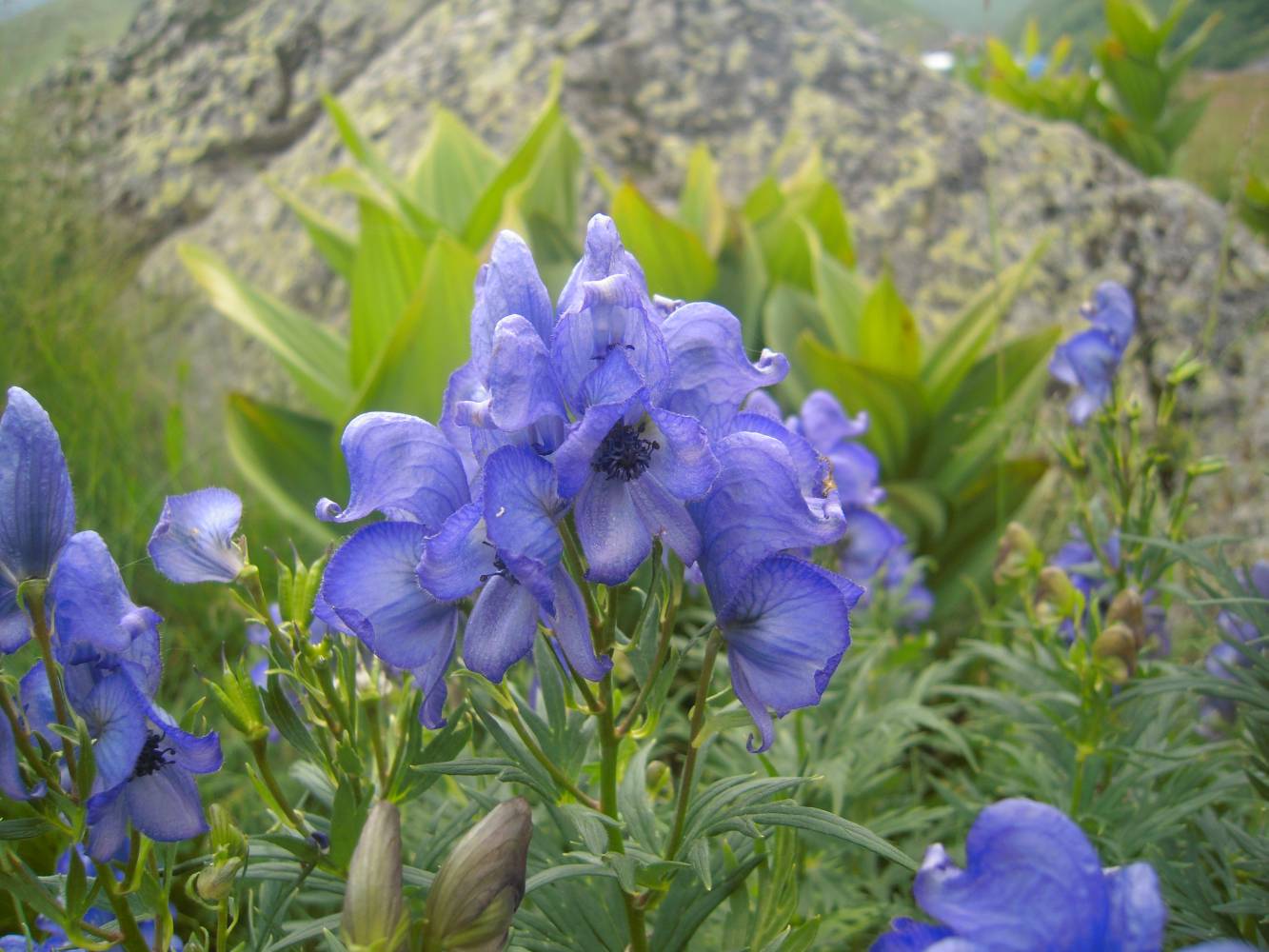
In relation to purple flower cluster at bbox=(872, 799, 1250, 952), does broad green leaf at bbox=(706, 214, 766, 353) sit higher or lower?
lower

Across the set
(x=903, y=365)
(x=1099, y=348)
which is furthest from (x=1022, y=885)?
(x=903, y=365)

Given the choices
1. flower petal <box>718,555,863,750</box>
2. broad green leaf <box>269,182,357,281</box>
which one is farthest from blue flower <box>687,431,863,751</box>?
broad green leaf <box>269,182,357,281</box>

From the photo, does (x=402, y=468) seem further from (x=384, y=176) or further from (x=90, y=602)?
(x=384, y=176)

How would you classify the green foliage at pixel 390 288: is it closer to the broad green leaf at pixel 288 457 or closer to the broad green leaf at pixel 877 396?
the broad green leaf at pixel 288 457

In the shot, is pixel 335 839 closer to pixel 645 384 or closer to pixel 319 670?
pixel 319 670

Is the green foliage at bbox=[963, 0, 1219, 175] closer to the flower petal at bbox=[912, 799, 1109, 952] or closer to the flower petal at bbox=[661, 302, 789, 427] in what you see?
the flower petal at bbox=[661, 302, 789, 427]

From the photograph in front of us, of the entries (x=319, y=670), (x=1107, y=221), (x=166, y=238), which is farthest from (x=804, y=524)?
(x=166, y=238)
